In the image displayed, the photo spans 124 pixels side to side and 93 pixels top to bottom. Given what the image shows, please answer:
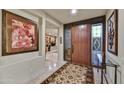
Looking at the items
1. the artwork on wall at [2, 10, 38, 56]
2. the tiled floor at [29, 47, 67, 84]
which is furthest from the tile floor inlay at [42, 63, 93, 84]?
the artwork on wall at [2, 10, 38, 56]

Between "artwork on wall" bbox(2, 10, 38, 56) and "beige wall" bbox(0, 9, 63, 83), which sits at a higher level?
"artwork on wall" bbox(2, 10, 38, 56)

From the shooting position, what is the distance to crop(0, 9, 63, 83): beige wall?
8.16 ft

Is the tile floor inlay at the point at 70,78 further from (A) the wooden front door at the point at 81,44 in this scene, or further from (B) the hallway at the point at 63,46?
(A) the wooden front door at the point at 81,44

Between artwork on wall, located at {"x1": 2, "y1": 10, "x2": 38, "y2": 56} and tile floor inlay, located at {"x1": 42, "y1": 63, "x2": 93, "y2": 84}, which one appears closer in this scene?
artwork on wall, located at {"x1": 2, "y1": 10, "x2": 38, "y2": 56}

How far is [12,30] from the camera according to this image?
109 inches

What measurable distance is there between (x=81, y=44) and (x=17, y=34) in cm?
382

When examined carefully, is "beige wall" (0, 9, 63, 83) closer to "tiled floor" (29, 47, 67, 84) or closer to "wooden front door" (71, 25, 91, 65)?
"tiled floor" (29, 47, 67, 84)

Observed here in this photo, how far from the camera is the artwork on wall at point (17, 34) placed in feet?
8.33

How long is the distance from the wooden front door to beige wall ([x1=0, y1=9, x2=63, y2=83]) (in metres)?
2.38

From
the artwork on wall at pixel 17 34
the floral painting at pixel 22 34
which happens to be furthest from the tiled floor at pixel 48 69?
the floral painting at pixel 22 34

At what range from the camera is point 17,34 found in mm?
2973

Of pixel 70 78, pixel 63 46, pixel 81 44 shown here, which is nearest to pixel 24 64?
pixel 70 78
